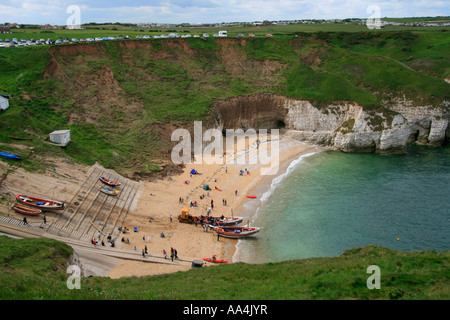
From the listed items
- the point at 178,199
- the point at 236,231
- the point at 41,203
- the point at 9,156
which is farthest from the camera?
the point at 178,199

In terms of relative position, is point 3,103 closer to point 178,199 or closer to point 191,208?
point 178,199

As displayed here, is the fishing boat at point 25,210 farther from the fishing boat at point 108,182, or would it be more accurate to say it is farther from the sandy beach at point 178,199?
the fishing boat at point 108,182

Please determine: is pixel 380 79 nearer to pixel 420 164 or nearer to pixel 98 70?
pixel 420 164

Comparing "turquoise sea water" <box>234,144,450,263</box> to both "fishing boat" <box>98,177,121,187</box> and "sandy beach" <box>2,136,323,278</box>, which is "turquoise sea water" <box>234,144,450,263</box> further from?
"fishing boat" <box>98,177,121,187</box>

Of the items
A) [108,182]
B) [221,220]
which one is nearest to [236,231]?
[221,220]

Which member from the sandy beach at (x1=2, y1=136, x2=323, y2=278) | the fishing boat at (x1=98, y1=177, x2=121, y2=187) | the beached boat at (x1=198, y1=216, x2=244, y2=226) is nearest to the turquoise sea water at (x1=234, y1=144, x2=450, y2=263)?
the beached boat at (x1=198, y1=216, x2=244, y2=226)
